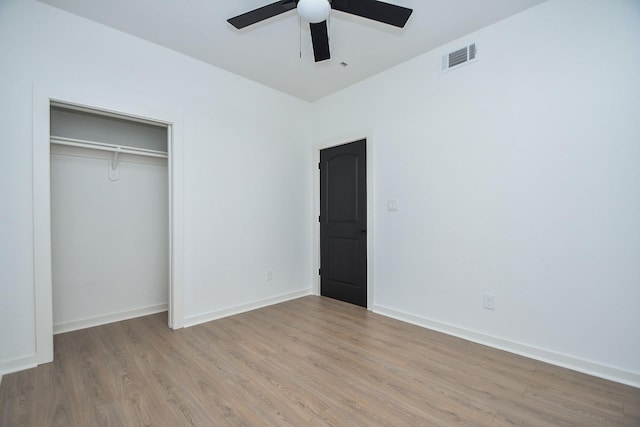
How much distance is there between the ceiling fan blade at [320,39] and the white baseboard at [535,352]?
104 inches

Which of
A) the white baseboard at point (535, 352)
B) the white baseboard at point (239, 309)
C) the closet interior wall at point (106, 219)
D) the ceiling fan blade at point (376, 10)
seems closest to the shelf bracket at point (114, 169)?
the closet interior wall at point (106, 219)

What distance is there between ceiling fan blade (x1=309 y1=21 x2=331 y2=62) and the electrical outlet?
2460 millimetres

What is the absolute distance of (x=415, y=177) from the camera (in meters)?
3.08

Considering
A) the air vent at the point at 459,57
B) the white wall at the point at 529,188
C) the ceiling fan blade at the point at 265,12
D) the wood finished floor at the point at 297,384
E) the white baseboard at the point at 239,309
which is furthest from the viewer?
the white baseboard at the point at 239,309

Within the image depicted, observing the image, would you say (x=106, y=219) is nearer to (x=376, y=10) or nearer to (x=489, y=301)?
(x=376, y=10)

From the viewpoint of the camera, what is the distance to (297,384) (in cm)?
198

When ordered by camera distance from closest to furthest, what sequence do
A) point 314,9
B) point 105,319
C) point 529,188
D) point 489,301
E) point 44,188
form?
point 314,9
point 44,188
point 529,188
point 489,301
point 105,319

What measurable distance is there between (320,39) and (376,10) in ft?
1.45

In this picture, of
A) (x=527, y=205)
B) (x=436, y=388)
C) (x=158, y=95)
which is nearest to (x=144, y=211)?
(x=158, y=95)

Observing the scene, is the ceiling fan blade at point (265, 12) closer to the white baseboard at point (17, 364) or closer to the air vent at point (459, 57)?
the air vent at point (459, 57)

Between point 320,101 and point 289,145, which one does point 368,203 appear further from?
point 320,101

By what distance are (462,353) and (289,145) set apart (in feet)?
10.1

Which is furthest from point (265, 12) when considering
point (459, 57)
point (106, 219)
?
point (106, 219)

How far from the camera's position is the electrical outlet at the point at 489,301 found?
2.54 meters
